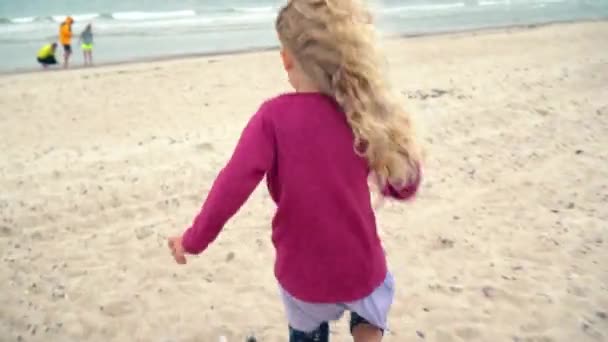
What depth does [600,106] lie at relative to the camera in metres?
7.84

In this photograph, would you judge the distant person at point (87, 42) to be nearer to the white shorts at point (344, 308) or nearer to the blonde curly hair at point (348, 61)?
the white shorts at point (344, 308)

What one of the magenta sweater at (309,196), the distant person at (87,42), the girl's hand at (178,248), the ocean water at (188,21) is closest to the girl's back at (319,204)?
the magenta sweater at (309,196)

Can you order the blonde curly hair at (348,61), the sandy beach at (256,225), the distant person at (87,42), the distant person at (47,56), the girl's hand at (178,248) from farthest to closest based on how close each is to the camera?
the distant person at (87,42) < the distant person at (47,56) < the sandy beach at (256,225) < the girl's hand at (178,248) < the blonde curly hair at (348,61)

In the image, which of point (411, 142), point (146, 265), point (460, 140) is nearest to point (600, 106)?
point (460, 140)

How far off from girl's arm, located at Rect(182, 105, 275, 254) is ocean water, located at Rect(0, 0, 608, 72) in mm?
13514

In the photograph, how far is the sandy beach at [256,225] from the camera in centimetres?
345

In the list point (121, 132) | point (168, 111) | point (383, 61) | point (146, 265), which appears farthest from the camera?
point (168, 111)

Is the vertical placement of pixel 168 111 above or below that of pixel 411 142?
below

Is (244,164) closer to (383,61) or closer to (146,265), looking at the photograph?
(383,61)

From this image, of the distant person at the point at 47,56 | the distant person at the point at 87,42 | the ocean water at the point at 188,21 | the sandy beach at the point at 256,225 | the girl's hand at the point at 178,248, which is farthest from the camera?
the ocean water at the point at 188,21

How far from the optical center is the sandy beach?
136 inches

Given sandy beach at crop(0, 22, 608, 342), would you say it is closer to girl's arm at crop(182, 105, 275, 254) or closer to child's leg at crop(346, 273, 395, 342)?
child's leg at crop(346, 273, 395, 342)

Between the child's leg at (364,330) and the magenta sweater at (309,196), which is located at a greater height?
the magenta sweater at (309,196)

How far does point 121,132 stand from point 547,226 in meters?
5.18
